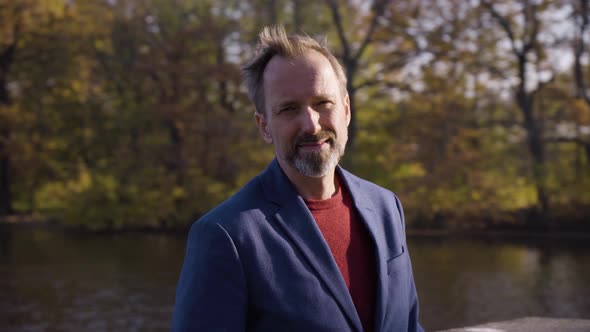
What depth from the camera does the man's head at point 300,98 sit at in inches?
67.7

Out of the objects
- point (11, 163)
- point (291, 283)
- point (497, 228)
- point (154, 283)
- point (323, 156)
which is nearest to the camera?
point (291, 283)

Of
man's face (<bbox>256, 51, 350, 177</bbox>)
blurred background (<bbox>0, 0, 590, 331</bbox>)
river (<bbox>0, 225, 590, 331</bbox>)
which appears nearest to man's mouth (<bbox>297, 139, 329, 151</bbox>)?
man's face (<bbox>256, 51, 350, 177</bbox>)

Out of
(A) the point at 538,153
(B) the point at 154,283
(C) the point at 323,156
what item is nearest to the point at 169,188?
(B) the point at 154,283

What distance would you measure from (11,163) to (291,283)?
25187mm

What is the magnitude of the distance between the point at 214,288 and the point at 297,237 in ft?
0.77

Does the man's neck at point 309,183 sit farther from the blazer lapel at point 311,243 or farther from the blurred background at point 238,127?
the blurred background at point 238,127

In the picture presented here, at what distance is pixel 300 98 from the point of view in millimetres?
1726

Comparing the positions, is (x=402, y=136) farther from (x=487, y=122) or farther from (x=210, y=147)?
(x=210, y=147)

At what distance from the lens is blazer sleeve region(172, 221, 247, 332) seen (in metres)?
1.59

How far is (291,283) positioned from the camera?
1.65 meters

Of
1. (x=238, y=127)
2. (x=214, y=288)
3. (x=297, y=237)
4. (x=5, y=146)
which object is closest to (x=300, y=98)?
(x=297, y=237)

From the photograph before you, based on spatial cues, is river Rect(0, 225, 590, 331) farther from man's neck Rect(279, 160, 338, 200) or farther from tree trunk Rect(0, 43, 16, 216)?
man's neck Rect(279, 160, 338, 200)

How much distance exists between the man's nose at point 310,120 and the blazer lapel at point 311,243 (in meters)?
0.17

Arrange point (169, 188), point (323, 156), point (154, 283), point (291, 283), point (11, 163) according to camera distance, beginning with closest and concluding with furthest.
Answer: point (291, 283), point (323, 156), point (154, 283), point (169, 188), point (11, 163)
